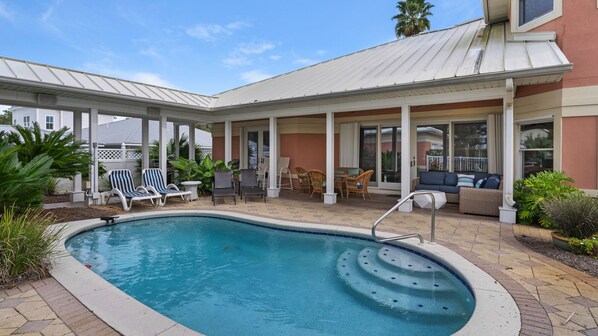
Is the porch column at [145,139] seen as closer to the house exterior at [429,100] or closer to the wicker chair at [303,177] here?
the house exterior at [429,100]

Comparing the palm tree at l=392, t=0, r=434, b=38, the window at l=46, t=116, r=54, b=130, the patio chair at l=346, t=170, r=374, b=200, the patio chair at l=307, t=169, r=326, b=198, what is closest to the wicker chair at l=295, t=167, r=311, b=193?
the patio chair at l=307, t=169, r=326, b=198

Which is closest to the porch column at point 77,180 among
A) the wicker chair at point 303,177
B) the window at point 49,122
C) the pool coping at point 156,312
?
the pool coping at point 156,312

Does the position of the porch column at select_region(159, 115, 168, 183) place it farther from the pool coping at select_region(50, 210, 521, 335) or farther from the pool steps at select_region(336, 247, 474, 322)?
the pool steps at select_region(336, 247, 474, 322)

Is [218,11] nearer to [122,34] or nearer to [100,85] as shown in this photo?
[122,34]

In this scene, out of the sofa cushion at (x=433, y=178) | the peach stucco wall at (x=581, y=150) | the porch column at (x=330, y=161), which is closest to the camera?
the peach stucco wall at (x=581, y=150)

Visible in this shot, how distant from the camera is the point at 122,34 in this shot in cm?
1514

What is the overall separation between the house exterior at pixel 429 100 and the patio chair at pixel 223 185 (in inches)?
62.2

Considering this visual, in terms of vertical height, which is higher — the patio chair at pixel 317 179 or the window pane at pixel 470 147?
the window pane at pixel 470 147

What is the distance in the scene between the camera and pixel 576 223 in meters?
5.00

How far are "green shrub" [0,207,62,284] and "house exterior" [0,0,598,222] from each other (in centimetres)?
522

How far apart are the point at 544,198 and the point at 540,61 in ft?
9.09

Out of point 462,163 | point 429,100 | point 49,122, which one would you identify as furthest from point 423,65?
point 49,122

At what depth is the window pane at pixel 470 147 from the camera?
10414 millimetres

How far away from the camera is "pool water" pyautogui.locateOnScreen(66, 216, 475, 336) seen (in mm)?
3506
